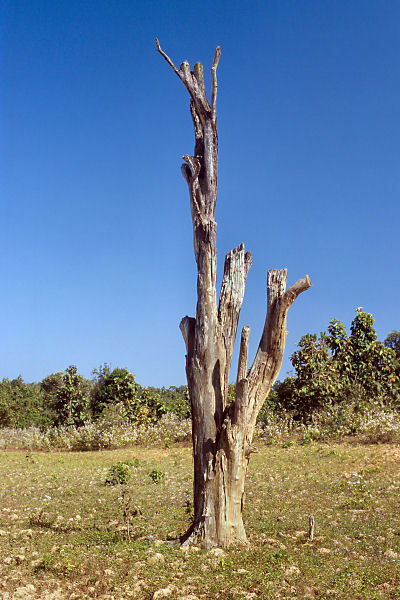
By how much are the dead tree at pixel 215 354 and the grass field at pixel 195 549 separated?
2.03ft

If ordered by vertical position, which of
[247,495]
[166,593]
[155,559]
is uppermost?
[247,495]

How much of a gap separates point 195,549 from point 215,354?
2603 mm

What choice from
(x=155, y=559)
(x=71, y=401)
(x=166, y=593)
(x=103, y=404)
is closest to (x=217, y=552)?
(x=155, y=559)

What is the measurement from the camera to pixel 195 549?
22.3ft

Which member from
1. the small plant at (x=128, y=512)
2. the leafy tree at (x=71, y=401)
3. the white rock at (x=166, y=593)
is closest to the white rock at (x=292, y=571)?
the white rock at (x=166, y=593)

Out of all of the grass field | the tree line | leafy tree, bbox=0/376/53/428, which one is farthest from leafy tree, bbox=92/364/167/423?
the grass field

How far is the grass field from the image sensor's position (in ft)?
19.2

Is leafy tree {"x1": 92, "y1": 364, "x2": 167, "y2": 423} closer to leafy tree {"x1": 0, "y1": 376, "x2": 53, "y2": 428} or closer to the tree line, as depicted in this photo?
the tree line

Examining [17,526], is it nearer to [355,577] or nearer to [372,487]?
[355,577]

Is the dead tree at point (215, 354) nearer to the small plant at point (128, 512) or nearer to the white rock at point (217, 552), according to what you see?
the white rock at point (217, 552)

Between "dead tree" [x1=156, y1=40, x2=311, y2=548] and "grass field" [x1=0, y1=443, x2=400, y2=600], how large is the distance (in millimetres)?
620

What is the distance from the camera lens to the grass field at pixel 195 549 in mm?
5863

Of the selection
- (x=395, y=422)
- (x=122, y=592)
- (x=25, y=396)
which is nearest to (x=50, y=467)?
(x=122, y=592)

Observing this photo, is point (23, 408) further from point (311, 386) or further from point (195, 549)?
point (195, 549)
